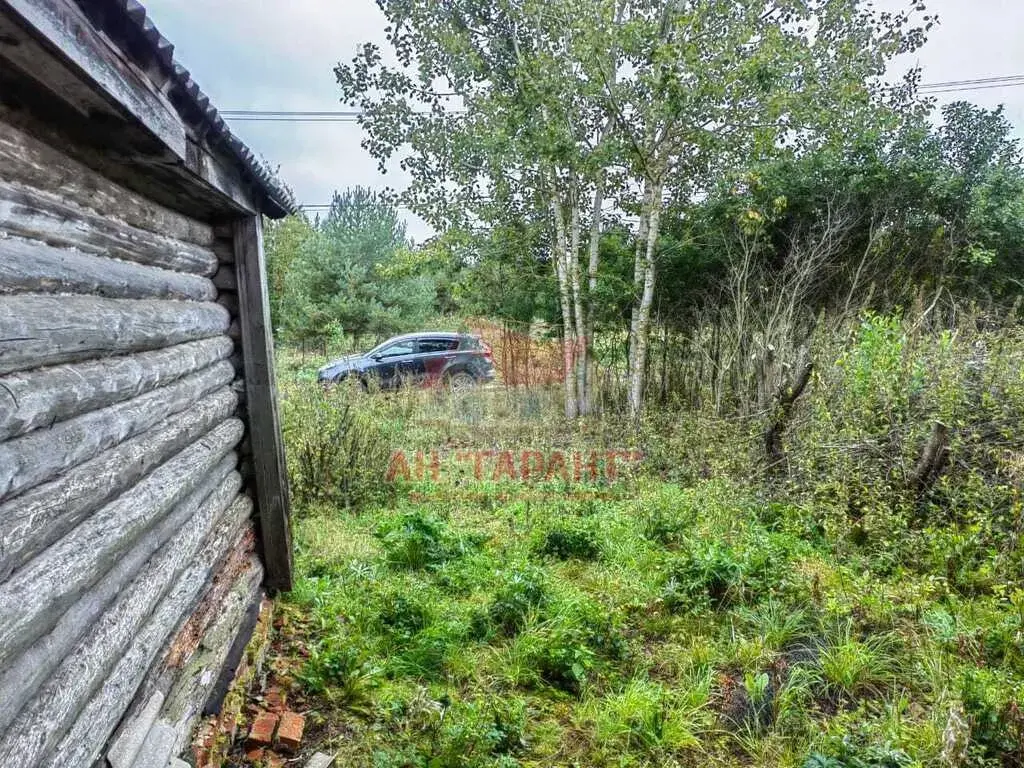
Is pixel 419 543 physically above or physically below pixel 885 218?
below

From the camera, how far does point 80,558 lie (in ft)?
4.24

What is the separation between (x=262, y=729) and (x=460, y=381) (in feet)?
23.4

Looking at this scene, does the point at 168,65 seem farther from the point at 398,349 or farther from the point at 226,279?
the point at 398,349

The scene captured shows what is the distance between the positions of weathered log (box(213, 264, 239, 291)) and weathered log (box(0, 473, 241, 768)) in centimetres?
100

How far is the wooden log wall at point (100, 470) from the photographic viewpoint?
3.65 feet

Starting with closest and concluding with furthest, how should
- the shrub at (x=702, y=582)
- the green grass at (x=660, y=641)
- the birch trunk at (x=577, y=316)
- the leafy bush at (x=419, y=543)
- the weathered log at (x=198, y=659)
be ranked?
the weathered log at (x=198, y=659)
the green grass at (x=660, y=641)
the shrub at (x=702, y=582)
the leafy bush at (x=419, y=543)
the birch trunk at (x=577, y=316)

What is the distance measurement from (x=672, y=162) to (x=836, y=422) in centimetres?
405

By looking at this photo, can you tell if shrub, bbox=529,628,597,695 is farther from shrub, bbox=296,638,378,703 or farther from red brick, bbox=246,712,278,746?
red brick, bbox=246,712,278,746

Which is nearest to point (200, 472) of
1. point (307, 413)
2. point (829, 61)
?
point (307, 413)

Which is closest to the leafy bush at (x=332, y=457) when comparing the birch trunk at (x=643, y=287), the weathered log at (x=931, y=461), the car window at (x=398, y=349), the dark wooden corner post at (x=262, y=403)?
the dark wooden corner post at (x=262, y=403)

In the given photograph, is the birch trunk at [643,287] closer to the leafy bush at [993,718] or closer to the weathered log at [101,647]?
the leafy bush at [993,718]

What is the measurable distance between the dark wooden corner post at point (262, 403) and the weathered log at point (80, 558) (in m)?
0.80

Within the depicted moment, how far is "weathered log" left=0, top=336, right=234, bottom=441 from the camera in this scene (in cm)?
107

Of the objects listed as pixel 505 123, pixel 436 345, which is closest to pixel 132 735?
pixel 505 123
